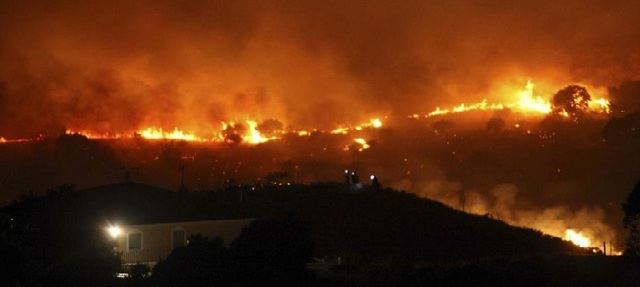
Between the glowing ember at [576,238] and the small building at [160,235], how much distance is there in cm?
2062

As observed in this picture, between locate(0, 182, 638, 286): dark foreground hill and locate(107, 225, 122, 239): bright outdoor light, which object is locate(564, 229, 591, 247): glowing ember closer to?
locate(0, 182, 638, 286): dark foreground hill

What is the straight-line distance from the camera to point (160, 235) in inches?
2058

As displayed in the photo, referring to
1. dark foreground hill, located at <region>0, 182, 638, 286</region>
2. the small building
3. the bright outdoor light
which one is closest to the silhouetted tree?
dark foreground hill, located at <region>0, 182, 638, 286</region>

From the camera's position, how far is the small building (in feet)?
167

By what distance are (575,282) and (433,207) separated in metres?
31.2

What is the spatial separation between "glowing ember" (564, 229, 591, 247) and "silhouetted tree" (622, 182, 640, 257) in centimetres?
2298

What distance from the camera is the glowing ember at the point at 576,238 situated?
196 feet

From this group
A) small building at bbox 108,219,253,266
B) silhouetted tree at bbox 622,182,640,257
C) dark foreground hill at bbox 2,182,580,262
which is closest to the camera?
silhouetted tree at bbox 622,182,640,257

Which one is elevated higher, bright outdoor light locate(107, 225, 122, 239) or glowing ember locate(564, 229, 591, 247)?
bright outdoor light locate(107, 225, 122, 239)

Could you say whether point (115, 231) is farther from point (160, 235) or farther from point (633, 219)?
point (633, 219)

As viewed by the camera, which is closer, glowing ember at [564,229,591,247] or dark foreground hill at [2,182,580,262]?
dark foreground hill at [2,182,580,262]

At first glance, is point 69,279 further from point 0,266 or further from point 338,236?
point 338,236

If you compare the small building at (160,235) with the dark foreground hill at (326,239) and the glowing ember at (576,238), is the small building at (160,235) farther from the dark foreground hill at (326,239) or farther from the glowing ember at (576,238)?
the glowing ember at (576,238)

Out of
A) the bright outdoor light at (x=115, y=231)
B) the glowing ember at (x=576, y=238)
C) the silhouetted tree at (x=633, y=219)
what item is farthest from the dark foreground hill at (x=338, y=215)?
the silhouetted tree at (x=633, y=219)
